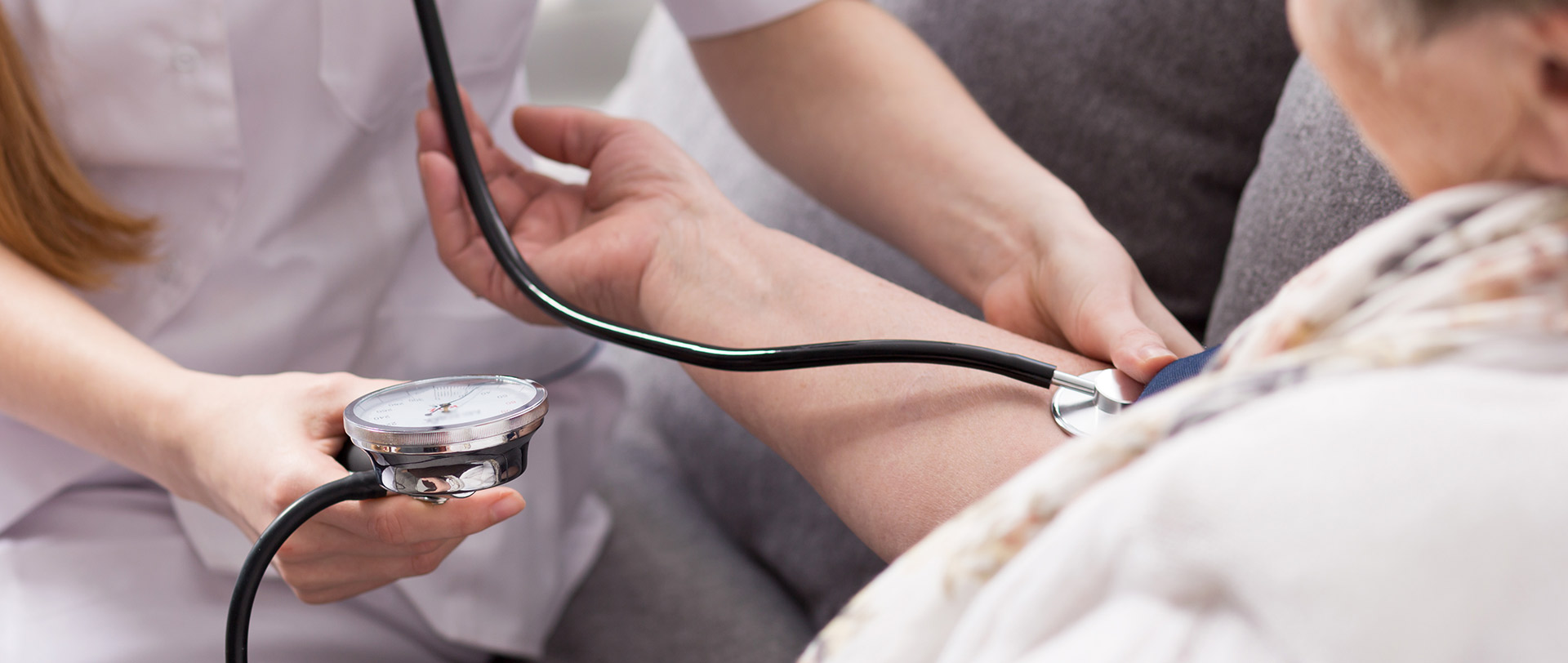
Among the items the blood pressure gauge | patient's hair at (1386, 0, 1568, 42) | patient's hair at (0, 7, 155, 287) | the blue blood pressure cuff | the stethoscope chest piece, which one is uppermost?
patient's hair at (0, 7, 155, 287)

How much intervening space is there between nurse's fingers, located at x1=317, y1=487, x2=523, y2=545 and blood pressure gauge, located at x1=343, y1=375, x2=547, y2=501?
0.04 ft

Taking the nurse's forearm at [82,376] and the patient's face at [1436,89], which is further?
the nurse's forearm at [82,376]

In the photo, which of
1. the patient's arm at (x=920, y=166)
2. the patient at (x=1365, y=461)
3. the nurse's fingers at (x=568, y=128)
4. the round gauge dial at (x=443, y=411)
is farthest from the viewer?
the nurse's fingers at (x=568, y=128)

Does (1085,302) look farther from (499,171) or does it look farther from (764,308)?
(499,171)

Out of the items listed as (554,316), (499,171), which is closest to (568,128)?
(499,171)

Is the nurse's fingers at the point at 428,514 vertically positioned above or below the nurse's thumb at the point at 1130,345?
above

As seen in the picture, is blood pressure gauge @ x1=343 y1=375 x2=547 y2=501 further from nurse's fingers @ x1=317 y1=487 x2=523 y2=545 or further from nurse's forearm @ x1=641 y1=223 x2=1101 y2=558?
nurse's forearm @ x1=641 y1=223 x2=1101 y2=558

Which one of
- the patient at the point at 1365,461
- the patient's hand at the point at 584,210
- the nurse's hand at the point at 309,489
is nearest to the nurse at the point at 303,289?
the nurse's hand at the point at 309,489

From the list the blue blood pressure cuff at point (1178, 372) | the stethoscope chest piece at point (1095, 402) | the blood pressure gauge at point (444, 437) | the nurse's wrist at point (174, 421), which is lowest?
the stethoscope chest piece at point (1095, 402)

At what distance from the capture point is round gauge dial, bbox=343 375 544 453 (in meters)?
0.42

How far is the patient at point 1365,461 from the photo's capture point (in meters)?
0.22

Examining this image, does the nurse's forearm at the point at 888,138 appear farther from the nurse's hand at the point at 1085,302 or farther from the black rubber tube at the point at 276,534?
the black rubber tube at the point at 276,534

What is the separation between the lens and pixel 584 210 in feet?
2.54

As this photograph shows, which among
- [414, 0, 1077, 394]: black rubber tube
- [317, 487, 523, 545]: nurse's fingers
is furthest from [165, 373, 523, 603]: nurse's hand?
[414, 0, 1077, 394]: black rubber tube
